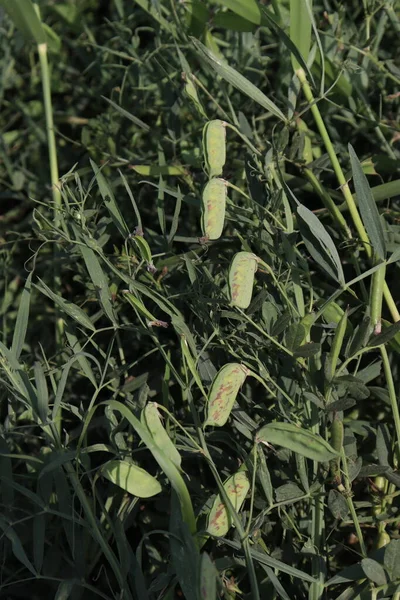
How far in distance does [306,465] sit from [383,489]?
97 millimetres

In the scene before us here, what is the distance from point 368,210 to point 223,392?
0.18 metres

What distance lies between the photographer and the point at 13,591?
0.69 metres

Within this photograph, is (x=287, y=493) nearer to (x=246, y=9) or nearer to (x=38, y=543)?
(x=38, y=543)

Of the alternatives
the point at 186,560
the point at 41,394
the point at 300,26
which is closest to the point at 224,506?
the point at 186,560

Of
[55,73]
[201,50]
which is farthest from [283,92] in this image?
[55,73]

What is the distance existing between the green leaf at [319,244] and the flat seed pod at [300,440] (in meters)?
0.12

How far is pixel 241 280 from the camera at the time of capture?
555 millimetres

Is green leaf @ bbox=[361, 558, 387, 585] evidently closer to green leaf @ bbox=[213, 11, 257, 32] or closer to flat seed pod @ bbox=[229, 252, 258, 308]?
flat seed pod @ bbox=[229, 252, 258, 308]

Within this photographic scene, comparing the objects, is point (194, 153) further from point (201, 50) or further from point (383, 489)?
point (383, 489)

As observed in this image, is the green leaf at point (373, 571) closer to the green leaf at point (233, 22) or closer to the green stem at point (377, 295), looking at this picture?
the green stem at point (377, 295)

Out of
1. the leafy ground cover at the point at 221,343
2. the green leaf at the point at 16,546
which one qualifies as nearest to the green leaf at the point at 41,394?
the leafy ground cover at the point at 221,343

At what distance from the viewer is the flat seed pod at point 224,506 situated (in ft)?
1.75

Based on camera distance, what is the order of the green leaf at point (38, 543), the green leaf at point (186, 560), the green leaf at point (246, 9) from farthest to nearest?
the green leaf at point (246, 9)
the green leaf at point (38, 543)
the green leaf at point (186, 560)

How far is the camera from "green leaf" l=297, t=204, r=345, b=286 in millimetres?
553
